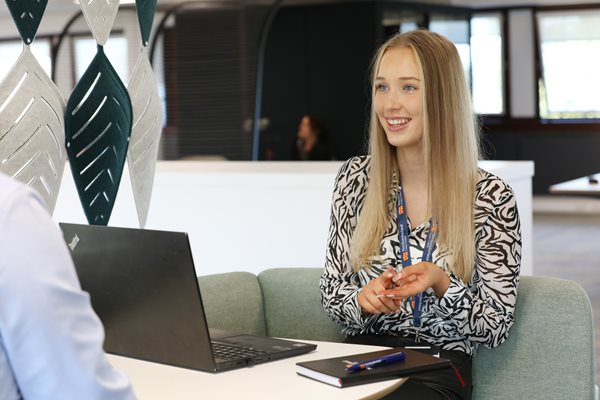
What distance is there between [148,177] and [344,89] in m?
8.00

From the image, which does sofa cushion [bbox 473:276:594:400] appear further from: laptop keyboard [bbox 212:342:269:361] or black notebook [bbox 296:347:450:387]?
laptop keyboard [bbox 212:342:269:361]

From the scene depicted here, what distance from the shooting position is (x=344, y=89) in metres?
11.3

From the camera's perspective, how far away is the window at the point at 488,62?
14.8 meters

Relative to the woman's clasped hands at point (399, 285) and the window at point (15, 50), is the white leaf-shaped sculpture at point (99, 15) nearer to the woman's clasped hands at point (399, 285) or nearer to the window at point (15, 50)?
the woman's clasped hands at point (399, 285)

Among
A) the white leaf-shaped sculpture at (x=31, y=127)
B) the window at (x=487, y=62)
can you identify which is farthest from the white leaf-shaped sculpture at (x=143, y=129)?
the window at (x=487, y=62)

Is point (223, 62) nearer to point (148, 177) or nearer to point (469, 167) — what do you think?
point (148, 177)

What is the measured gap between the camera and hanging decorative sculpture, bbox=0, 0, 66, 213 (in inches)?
110

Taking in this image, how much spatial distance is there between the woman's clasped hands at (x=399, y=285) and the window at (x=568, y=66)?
1252 cm

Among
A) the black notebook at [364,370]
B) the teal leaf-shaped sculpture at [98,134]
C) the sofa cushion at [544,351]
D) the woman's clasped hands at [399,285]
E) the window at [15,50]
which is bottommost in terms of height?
the sofa cushion at [544,351]

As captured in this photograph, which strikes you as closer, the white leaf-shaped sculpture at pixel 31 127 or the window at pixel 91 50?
the white leaf-shaped sculpture at pixel 31 127

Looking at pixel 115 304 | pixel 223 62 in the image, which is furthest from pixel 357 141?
pixel 115 304

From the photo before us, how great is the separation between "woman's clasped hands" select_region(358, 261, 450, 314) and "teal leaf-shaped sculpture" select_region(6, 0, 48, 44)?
1.25 m

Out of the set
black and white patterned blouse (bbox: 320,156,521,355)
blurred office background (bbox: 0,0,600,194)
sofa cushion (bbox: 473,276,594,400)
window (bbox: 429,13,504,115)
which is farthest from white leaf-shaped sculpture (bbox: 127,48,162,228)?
window (bbox: 429,13,504,115)

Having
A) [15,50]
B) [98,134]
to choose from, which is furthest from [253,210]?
[15,50]
